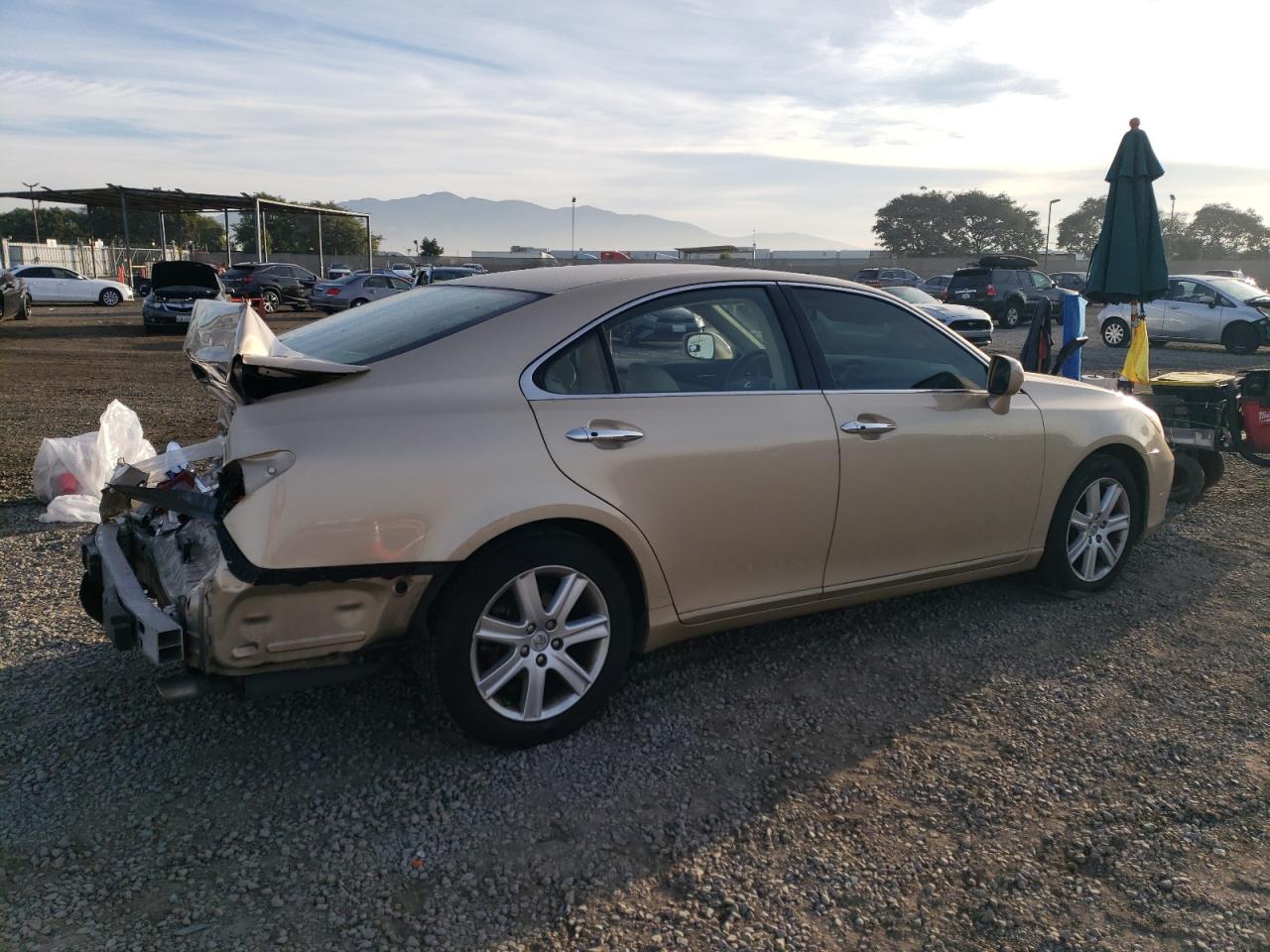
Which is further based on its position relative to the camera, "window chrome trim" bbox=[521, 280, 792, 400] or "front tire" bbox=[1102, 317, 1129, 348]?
"front tire" bbox=[1102, 317, 1129, 348]

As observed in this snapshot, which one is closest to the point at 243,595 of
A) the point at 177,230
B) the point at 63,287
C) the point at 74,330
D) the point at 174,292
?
the point at 174,292

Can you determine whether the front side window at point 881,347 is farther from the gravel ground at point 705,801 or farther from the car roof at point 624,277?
the gravel ground at point 705,801

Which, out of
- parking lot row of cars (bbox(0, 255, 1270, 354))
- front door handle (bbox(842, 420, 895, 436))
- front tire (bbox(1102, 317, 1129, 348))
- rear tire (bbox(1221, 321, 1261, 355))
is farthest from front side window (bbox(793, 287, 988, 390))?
front tire (bbox(1102, 317, 1129, 348))

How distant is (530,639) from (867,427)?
1596 millimetres

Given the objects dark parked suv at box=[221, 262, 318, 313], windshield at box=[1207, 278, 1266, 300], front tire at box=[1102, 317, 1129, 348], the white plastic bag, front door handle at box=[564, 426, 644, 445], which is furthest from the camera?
dark parked suv at box=[221, 262, 318, 313]

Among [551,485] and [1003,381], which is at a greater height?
[1003,381]

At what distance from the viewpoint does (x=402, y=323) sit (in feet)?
11.8

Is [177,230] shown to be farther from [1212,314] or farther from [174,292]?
[1212,314]

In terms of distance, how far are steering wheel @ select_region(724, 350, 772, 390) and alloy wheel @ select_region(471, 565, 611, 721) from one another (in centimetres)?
100

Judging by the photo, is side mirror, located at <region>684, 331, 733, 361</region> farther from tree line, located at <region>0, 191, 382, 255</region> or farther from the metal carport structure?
tree line, located at <region>0, 191, 382, 255</region>

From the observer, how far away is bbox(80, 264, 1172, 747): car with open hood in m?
2.89

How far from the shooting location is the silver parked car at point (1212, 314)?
19750 mm

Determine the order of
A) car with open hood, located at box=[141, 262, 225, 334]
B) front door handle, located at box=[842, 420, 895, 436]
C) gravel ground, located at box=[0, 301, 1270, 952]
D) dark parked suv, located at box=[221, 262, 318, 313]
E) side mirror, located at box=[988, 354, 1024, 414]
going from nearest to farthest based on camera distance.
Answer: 1. gravel ground, located at box=[0, 301, 1270, 952]
2. front door handle, located at box=[842, 420, 895, 436]
3. side mirror, located at box=[988, 354, 1024, 414]
4. car with open hood, located at box=[141, 262, 225, 334]
5. dark parked suv, located at box=[221, 262, 318, 313]

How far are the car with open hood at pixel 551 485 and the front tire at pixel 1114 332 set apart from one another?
19.3m
